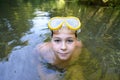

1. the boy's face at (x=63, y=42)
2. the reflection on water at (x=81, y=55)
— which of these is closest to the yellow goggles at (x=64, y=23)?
the boy's face at (x=63, y=42)

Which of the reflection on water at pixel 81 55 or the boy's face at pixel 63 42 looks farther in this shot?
the reflection on water at pixel 81 55

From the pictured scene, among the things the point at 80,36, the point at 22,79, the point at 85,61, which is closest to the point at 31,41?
the point at 80,36

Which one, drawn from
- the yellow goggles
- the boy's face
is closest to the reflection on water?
the boy's face

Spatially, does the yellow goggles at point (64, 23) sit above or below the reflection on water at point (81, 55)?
above

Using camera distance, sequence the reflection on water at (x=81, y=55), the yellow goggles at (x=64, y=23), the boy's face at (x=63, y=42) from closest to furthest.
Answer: the boy's face at (x=63, y=42) → the yellow goggles at (x=64, y=23) → the reflection on water at (x=81, y=55)

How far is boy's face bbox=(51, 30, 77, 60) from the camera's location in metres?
4.98

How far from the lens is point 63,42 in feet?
16.3

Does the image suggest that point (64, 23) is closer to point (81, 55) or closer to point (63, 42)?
point (63, 42)

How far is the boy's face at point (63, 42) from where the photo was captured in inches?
196

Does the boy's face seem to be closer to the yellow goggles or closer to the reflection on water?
the yellow goggles

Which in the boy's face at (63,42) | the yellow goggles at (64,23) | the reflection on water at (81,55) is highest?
the yellow goggles at (64,23)

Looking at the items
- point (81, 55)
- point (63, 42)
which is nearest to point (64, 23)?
point (63, 42)

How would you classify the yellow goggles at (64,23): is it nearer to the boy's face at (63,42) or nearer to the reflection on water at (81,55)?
the boy's face at (63,42)

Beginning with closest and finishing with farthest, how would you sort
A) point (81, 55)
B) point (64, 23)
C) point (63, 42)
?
1. point (63, 42)
2. point (64, 23)
3. point (81, 55)
